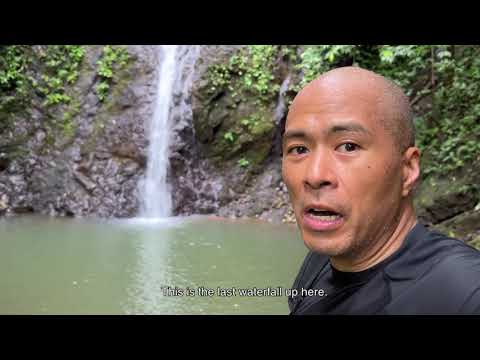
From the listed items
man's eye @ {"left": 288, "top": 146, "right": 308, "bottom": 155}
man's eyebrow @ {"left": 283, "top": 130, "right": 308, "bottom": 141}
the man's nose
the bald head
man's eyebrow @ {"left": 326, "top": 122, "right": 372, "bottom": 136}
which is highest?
the bald head

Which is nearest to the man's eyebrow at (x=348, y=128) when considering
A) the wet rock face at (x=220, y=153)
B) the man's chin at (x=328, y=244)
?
the man's chin at (x=328, y=244)

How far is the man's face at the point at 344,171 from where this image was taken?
101 centimetres

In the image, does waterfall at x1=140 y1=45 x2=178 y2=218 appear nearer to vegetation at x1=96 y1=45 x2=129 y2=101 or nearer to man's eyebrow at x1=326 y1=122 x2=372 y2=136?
vegetation at x1=96 y1=45 x2=129 y2=101

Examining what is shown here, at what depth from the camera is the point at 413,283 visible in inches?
37.2

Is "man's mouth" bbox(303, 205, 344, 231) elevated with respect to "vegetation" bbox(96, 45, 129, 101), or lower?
lower

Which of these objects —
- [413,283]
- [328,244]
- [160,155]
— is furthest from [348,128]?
[160,155]

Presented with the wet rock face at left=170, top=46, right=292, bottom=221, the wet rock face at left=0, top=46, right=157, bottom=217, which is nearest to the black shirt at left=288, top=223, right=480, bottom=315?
the wet rock face at left=170, top=46, right=292, bottom=221

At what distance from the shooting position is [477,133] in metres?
5.42

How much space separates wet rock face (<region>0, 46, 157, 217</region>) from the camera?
33.5 feet

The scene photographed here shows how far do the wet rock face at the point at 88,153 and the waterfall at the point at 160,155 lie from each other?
8.5 inches

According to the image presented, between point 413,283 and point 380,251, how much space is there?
6.1 inches

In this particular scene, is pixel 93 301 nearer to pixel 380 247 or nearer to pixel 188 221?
pixel 380 247

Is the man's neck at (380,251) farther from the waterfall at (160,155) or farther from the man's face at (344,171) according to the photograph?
the waterfall at (160,155)

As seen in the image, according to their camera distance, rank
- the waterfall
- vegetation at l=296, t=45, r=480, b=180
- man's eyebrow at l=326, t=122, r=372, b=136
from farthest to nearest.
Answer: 1. the waterfall
2. vegetation at l=296, t=45, r=480, b=180
3. man's eyebrow at l=326, t=122, r=372, b=136
